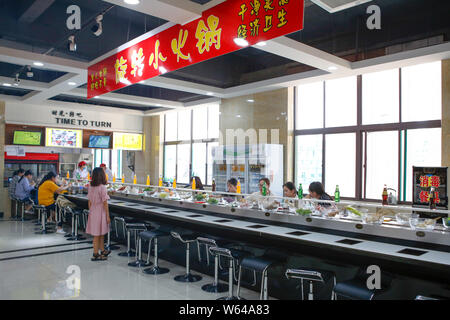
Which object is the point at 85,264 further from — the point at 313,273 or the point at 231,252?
the point at 313,273

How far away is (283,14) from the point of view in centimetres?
266

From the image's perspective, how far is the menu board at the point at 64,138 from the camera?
31.6 feet

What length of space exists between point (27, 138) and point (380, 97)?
863 cm

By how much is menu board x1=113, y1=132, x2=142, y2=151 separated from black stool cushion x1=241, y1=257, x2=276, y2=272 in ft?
27.9

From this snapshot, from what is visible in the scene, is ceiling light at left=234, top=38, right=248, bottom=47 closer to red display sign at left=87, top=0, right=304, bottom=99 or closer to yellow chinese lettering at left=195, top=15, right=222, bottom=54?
red display sign at left=87, top=0, right=304, bottom=99

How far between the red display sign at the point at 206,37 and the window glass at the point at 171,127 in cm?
615

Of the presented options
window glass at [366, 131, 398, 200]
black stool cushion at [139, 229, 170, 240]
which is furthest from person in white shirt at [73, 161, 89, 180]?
window glass at [366, 131, 398, 200]

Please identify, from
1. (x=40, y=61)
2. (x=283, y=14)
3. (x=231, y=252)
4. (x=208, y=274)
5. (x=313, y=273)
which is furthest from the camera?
(x=40, y=61)

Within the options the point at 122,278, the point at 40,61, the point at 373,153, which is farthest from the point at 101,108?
the point at 373,153

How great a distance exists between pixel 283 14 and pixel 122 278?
3716mm

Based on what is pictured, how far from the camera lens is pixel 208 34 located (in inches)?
133

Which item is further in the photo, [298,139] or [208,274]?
[298,139]

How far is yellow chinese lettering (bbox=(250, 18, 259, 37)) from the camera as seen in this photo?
Result: 2859mm

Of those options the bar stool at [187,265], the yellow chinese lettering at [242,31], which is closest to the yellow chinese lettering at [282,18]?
the yellow chinese lettering at [242,31]
